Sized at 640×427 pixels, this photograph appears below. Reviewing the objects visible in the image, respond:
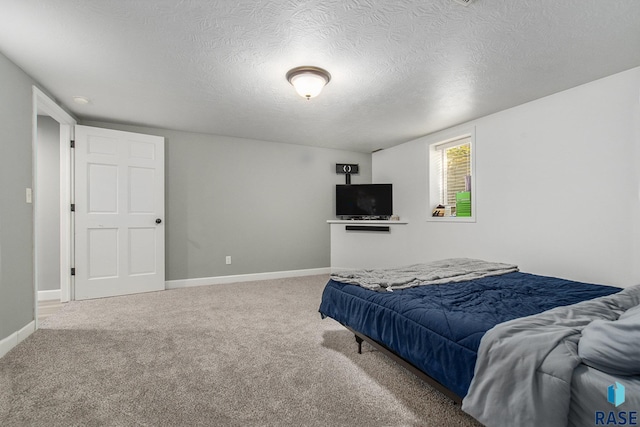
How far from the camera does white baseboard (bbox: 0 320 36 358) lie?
2268 mm

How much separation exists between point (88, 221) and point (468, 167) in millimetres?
5118

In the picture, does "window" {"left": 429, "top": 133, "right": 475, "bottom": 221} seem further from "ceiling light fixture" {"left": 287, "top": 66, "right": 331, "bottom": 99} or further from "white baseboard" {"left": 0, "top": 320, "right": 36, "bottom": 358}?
"white baseboard" {"left": 0, "top": 320, "right": 36, "bottom": 358}

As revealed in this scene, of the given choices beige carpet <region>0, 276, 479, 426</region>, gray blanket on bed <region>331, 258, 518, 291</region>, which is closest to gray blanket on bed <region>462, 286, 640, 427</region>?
beige carpet <region>0, 276, 479, 426</region>

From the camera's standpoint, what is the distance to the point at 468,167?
13.9 feet

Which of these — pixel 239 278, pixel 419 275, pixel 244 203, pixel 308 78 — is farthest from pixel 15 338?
pixel 419 275

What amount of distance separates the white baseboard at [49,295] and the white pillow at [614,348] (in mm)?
5173

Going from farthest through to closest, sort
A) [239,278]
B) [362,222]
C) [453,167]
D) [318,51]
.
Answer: [362,222]
[239,278]
[453,167]
[318,51]

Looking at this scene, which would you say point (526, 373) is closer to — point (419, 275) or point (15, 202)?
point (419, 275)

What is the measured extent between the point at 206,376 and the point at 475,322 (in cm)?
168

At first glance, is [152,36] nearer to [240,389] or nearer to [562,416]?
[240,389]

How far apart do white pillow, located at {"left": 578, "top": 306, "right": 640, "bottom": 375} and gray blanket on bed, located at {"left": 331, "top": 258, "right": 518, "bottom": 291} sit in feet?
3.83

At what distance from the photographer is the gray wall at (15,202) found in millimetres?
2338

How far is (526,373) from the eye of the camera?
1128mm
